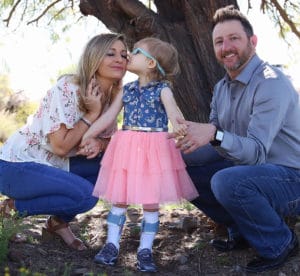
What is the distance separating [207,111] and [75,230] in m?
1.49

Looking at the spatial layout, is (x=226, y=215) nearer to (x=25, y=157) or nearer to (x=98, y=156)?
(x=98, y=156)

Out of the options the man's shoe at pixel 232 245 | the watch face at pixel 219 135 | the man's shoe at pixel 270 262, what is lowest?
the man's shoe at pixel 232 245

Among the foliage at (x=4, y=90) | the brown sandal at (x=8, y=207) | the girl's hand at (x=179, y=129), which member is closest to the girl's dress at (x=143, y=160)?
the girl's hand at (x=179, y=129)

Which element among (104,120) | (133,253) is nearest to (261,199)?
(133,253)

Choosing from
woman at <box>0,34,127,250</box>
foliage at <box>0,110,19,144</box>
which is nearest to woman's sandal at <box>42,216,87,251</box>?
woman at <box>0,34,127,250</box>

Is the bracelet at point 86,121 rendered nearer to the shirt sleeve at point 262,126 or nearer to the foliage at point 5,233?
the foliage at point 5,233

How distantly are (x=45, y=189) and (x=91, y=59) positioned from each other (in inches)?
36.1

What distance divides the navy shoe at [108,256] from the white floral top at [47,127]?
2.43 ft

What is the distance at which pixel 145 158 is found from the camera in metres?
3.70

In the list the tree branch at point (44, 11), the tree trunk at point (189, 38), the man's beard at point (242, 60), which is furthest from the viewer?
the tree branch at point (44, 11)

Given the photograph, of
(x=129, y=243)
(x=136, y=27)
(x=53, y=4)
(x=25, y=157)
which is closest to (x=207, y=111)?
(x=136, y=27)

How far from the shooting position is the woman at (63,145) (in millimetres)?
3996

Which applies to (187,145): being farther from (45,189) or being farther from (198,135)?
(45,189)

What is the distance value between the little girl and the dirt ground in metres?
0.21
